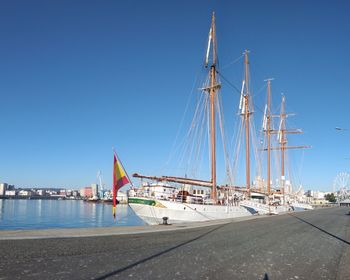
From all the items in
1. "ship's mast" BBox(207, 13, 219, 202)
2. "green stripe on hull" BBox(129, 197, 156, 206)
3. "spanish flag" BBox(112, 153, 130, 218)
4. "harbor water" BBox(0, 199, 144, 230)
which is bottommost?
"harbor water" BBox(0, 199, 144, 230)

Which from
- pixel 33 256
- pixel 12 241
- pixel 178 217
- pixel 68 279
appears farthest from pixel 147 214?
pixel 68 279

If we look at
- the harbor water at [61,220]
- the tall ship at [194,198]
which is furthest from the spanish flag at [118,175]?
the harbor water at [61,220]

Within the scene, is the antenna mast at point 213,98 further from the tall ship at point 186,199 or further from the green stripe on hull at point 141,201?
the green stripe on hull at point 141,201

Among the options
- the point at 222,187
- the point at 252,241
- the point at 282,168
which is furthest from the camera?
the point at 282,168

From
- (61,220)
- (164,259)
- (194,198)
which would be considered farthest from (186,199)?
(61,220)

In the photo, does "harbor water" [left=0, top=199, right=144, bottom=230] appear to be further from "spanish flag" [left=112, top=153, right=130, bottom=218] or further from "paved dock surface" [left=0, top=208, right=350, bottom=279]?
"paved dock surface" [left=0, top=208, right=350, bottom=279]

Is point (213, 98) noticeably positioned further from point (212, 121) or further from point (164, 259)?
point (164, 259)

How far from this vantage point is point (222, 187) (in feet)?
175

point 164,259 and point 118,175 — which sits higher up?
point 118,175

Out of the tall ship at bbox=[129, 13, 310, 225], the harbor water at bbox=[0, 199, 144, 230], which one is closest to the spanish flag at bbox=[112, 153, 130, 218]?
the tall ship at bbox=[129, 13, 310, 225]

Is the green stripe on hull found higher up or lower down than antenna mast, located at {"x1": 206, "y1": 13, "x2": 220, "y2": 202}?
lower down

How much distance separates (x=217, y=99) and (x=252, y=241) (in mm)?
30755

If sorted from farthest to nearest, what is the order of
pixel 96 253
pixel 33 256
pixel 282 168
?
pixel 282 168 → pixel 96 253 → pixel 33 256

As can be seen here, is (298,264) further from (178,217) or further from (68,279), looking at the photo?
(178,217)
